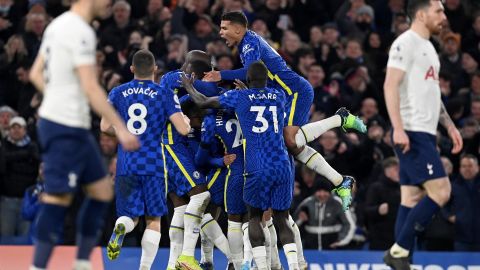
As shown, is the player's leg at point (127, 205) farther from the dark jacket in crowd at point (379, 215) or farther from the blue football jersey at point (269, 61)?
the dark jacket in crowd at point (379, 215)

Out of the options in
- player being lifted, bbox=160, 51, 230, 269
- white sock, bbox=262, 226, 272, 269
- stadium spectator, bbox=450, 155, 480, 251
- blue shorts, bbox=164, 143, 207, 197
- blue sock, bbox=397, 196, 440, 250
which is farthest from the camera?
stadium spectator, bbox=450, 155, 480, 251

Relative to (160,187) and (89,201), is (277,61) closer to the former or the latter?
(160,187)

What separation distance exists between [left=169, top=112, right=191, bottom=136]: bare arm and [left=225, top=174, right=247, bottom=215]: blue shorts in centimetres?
142

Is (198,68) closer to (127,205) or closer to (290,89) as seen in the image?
(290,89)

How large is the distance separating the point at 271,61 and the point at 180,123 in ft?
6.92

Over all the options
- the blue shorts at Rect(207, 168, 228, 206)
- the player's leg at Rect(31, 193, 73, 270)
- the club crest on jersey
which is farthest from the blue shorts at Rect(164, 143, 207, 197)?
the player's leg at Rect(31, 193, 73, 270)

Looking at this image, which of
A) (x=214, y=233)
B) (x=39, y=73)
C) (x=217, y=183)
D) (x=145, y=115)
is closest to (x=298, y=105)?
(x=217, y=183)

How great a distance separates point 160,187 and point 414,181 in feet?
9.85

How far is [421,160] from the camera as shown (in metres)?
10.8

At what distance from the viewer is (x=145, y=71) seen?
12477 mm

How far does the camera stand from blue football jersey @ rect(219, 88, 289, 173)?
12.7 meters

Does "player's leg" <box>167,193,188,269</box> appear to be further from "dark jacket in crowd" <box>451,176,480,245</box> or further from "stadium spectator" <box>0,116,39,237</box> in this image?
"dark jacket in crowd" <box>451,176,480,245</box>

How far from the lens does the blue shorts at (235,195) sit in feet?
43.8

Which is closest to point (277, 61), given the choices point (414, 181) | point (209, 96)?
point (209, 96)
